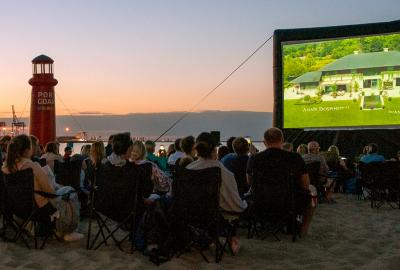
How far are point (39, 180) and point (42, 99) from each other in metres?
13.4

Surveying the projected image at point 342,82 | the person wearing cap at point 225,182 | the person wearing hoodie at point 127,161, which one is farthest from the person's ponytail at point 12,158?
the projected image at point 342,82

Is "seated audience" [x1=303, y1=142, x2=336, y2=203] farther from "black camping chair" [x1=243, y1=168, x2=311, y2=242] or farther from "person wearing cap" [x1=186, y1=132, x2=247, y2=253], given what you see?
"person wearing cap" [x1=186, y1=132, x2=247, y2=253]

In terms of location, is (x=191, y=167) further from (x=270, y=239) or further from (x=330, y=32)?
(x=330, y=32)

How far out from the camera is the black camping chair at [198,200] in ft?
11.1

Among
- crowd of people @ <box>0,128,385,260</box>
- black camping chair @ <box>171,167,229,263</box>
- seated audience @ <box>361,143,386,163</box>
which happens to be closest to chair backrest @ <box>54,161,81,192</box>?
crowd of people @ <box>0,128,385,260</box>

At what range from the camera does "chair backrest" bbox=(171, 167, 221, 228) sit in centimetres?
338

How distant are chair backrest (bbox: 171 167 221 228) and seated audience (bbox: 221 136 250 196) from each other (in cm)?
137

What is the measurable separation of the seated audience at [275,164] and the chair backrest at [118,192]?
119 centimetres

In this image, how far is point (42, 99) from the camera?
53.3 ft

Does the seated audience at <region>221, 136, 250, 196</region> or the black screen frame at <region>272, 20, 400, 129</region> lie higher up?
the black screen frame at <region>272, 20, 400, 129</region>

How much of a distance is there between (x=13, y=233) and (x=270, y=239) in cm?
284

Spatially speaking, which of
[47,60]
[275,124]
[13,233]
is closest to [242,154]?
[13,233]

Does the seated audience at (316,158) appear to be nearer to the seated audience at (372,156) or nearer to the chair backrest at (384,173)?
the chair backrest at (384,173)

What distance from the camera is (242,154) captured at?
→ 16.0 feet
